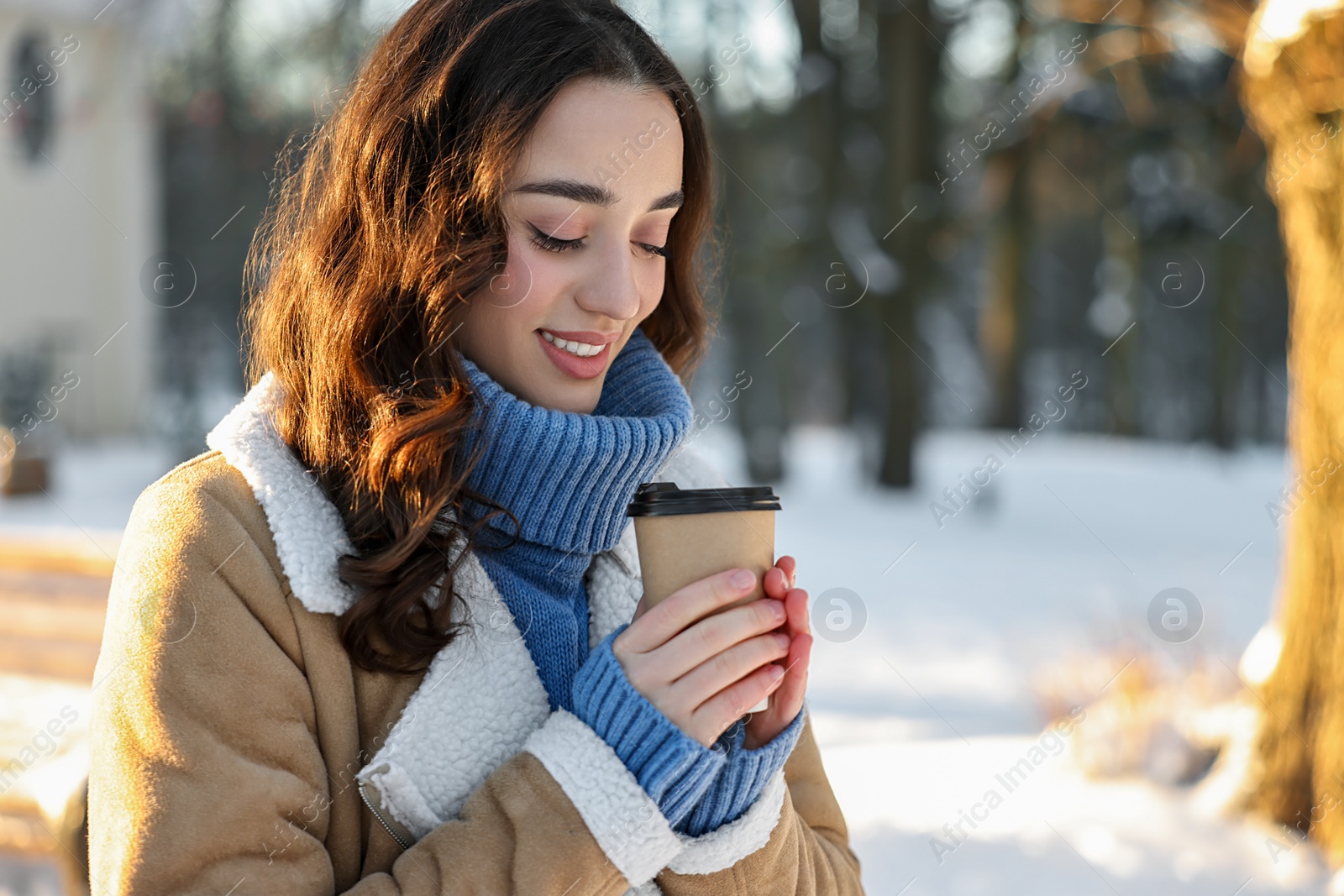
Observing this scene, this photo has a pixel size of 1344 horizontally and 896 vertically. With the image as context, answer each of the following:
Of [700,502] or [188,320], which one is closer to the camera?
[700,502]

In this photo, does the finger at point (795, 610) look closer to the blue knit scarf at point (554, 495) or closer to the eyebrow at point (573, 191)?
the blue knit scarf at point (554, 495)

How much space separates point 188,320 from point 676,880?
78.2ft

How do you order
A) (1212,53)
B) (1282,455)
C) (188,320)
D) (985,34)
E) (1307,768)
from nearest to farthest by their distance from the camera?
(1307,768)
(1212,53)
(985,34)
(1282,455)
(188,320)

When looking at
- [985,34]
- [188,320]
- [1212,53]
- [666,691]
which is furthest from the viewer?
[188,320]

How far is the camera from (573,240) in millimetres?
1565

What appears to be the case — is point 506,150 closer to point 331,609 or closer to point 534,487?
point 534,487

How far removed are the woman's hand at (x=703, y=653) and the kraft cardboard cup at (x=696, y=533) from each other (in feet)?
0.09

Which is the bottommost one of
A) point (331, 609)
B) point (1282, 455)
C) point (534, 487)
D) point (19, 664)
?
point (19, 664)

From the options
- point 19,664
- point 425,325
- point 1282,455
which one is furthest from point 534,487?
point 1282,455

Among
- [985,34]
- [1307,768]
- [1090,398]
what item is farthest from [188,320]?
[1307,768]

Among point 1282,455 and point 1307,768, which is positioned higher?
point 1282,455

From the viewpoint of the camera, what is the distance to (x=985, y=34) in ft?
41.2

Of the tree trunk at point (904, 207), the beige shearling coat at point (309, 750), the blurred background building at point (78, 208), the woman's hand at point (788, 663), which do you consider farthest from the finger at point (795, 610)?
the blurred background building at point (78, 208)

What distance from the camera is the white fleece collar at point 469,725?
4.41 feet
